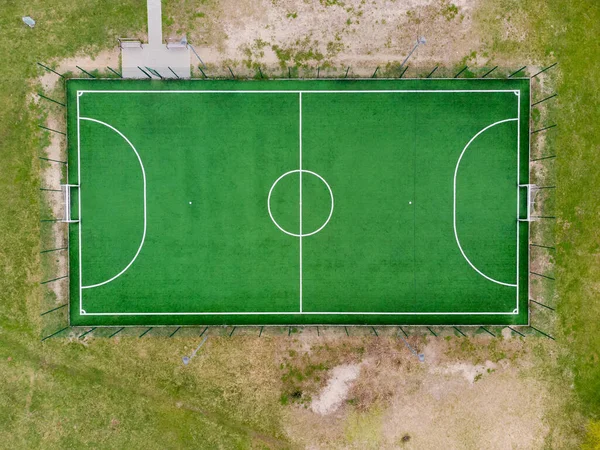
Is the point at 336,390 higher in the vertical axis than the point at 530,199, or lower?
lower

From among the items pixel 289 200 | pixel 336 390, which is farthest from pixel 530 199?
pixel 336 390

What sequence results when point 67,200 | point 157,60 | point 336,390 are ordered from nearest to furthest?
point 67,200, point 157,60, point 336,390

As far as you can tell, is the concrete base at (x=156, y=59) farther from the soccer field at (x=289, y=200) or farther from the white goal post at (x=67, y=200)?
the white goal post at (x=67, y=200)

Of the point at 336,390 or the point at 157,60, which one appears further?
the point at 336,390

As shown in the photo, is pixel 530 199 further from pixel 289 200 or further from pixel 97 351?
pixel 97 351

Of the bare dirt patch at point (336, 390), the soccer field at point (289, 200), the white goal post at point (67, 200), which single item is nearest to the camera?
the white goal post at point (67, 200)

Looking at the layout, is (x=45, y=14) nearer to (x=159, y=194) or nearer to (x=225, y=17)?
(x=225, y=17)

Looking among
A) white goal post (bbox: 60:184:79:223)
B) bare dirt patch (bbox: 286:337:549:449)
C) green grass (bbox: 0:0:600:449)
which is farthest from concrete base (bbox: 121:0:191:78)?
bare dirt patch (bbox: 286:337:549:449)

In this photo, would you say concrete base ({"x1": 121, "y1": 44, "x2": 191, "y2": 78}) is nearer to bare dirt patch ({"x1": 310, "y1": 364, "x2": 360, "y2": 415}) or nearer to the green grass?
the green grass

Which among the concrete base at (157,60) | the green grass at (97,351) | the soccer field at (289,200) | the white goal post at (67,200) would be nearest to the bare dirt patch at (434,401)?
the soccer field at (289,200)

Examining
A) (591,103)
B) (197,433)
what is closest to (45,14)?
(197,433)

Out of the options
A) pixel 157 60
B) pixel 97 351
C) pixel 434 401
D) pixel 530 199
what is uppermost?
pixel 157 60
